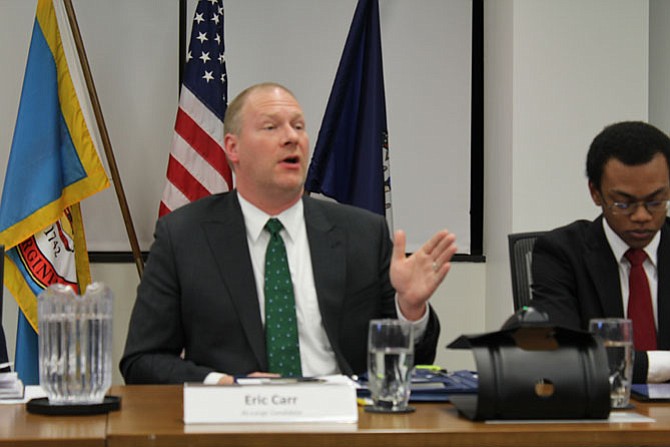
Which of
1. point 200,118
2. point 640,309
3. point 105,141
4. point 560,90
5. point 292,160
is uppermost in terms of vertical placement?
point 560,90

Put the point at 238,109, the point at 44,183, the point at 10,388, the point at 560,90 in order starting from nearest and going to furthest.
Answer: the point at 10,388, the point at 238,109, the point at 44,183, the point at 560,90

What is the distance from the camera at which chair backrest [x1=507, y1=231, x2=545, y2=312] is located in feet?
8.98

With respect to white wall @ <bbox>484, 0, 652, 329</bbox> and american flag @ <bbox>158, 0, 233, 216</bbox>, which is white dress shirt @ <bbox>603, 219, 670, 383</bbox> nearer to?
white wall @ <bbox>484, 0, 652, 329</bbox>

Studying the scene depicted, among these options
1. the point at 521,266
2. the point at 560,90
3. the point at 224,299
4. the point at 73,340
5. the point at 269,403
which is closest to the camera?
the point at 269,403

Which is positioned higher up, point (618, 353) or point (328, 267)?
point (328, 267)

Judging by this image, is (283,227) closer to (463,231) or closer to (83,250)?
(83,250)

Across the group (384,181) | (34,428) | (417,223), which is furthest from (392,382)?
(417,223)

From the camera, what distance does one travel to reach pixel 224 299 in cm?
244

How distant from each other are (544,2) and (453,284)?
1.35m

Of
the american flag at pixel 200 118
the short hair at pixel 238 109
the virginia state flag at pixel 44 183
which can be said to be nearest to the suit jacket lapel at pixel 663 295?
the short hair at pixel 238 109

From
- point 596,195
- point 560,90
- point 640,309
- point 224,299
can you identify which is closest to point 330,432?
point 224,299

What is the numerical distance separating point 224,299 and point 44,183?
195cm

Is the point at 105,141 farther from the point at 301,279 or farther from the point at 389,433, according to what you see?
the point at 389,433

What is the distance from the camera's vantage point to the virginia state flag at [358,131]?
4.31m
